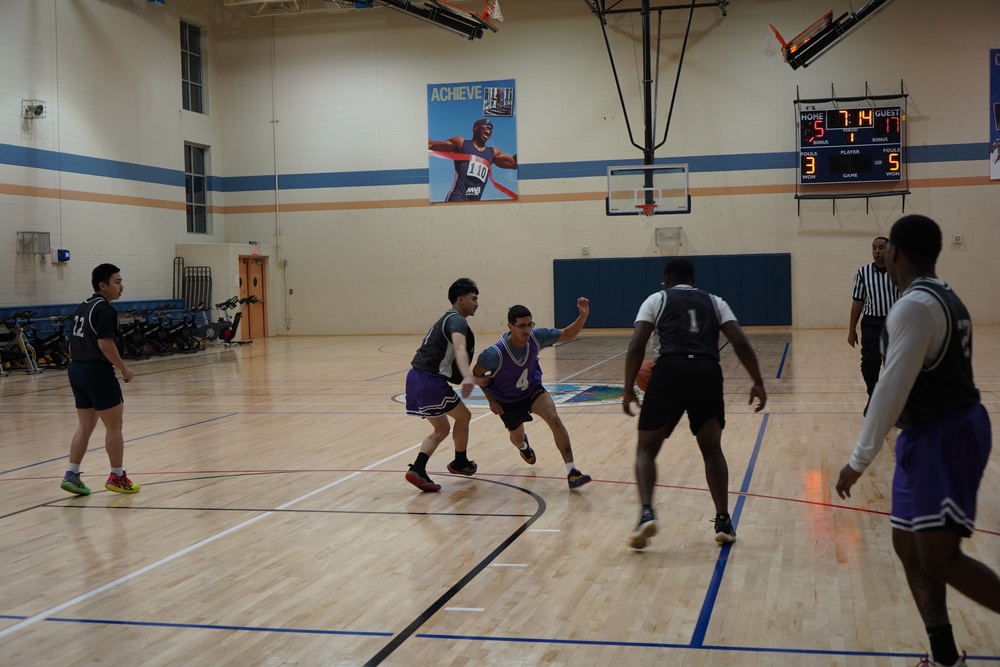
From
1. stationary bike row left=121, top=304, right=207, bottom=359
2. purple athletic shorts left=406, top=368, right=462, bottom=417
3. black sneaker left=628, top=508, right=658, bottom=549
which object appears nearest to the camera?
black sneaker left=628, top=508, right=658, bottom=549

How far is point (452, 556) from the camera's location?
537 cm

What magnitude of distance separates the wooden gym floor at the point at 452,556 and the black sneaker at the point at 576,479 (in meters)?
Result: 0.17

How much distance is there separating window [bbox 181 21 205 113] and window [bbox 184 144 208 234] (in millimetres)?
1196

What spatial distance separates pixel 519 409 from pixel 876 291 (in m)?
3.40

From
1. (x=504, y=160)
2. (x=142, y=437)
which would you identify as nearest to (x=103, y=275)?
(x=142, y=437)

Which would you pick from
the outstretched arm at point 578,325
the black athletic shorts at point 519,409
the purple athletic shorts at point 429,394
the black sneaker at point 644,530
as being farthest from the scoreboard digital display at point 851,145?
the black sneaker at point 644,530

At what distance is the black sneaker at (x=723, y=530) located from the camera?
5.41 metres

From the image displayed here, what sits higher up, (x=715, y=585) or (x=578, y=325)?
(x=578, y=325)

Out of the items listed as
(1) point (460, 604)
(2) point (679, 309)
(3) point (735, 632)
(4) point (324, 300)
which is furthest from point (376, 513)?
(4) point (324, 300)

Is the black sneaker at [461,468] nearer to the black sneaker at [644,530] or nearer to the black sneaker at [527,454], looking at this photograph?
the black sneaker at [527,454]

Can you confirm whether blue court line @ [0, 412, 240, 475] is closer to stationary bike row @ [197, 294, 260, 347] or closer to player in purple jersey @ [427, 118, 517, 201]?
stationary bike row @ [197, 294, 260, 347]

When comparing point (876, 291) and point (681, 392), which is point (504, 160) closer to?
point (876, 291)

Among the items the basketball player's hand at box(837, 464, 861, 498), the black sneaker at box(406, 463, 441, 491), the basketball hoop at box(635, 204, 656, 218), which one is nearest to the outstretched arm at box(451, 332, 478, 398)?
the black sneaker at box(406, 463, 441, 491)

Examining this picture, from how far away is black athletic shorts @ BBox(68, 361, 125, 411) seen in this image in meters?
7.12
